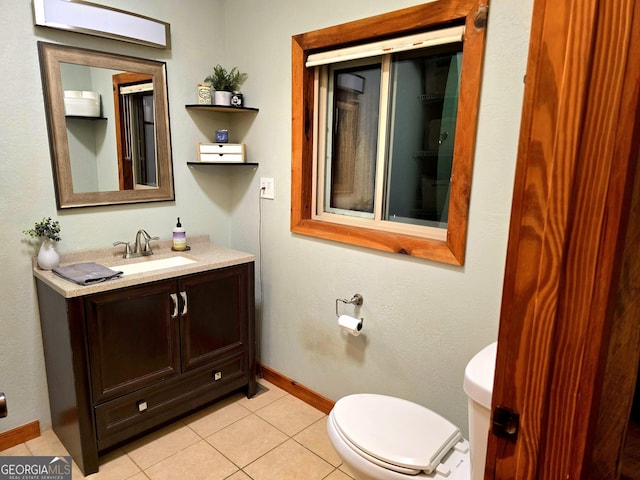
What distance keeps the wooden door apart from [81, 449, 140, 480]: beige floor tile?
1.88 m

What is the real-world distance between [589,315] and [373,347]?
1630 millimetres

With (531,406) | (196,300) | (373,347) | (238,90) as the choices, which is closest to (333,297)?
(373,347)

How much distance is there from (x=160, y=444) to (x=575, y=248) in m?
2.19

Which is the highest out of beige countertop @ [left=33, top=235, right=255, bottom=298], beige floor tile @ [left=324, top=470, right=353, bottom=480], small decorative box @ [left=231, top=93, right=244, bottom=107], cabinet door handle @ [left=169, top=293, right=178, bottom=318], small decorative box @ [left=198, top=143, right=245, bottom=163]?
small decorative box @ [left=231, top=93, right=244, bottom=107]

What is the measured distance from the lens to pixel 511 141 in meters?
1.55

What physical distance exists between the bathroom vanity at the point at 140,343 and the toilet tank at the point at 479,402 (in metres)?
1.47

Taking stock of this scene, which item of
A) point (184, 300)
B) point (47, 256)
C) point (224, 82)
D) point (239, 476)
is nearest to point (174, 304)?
point (184, 300)

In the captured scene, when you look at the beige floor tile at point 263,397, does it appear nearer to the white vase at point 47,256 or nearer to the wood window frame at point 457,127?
the wood window frame at point 457,127

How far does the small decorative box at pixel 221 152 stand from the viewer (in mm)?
2527

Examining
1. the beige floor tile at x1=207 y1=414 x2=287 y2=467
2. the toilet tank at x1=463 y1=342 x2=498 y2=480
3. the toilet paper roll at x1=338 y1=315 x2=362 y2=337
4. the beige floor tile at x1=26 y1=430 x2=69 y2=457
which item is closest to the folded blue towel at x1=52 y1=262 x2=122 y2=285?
the beige floor tile at x1=26 y1=430 x2=69 y2=457

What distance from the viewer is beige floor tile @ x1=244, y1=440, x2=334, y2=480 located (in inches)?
75.3

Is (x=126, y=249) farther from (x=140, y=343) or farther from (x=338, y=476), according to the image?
(x=338, y=476)

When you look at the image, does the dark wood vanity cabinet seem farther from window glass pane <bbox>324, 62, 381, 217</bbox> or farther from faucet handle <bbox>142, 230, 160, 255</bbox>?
window glass pane <bbox>324, 62, 381, 217</bbox>

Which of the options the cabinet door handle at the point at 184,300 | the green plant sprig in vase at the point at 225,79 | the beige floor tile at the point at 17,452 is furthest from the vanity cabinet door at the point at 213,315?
the green plant sprig in vase at the point at 225,79
